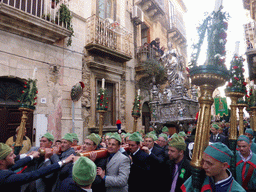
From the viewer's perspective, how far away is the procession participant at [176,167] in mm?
2928

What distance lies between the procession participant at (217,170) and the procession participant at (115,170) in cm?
124

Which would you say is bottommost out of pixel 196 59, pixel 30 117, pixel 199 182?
pixel 199 182

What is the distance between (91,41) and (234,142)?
770cm

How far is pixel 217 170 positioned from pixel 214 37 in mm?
1423

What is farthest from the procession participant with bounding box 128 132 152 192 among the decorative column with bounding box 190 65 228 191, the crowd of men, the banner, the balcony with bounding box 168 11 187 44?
the balcony with bounding box 168 11 187 44

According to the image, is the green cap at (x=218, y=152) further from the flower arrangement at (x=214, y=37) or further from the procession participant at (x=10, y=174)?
the procession participant at (x=10, y=174)

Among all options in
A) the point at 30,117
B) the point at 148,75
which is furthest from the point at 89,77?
the point at 148,75

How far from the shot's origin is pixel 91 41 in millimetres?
9594

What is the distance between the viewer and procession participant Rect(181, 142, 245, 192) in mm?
1870

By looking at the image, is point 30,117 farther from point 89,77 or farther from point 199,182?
point 199,182

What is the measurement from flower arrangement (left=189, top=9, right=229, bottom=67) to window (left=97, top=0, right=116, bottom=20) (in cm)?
934

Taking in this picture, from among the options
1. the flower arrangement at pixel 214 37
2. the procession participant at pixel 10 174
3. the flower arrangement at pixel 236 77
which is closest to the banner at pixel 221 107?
the flower arrangement at pixel 236 77

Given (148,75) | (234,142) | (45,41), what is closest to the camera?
(234,142)

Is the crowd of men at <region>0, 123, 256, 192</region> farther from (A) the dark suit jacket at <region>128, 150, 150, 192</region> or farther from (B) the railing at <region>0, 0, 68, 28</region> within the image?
(B) the railing at <region>0, 0, 68, 28</region>
